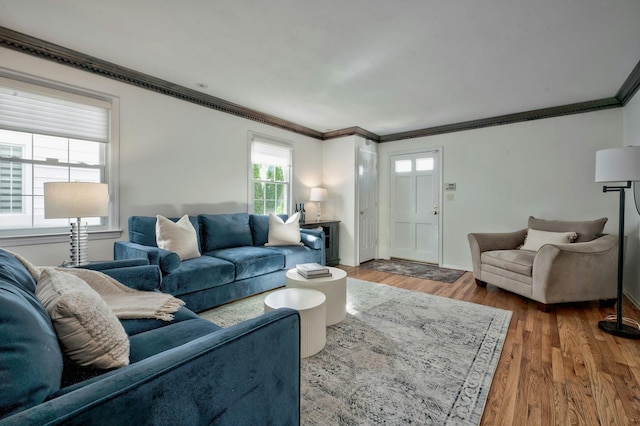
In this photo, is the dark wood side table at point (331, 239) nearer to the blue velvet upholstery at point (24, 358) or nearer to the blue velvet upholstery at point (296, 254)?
the blue velvet upholstery at point (296, 254)

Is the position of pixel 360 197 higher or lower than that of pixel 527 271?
higher

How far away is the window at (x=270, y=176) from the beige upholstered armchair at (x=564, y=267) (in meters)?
3.12

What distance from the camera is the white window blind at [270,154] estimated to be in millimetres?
4383

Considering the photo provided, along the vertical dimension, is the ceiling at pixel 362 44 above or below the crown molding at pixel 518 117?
above

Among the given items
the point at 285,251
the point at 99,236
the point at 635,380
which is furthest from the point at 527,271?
the point at 99,236

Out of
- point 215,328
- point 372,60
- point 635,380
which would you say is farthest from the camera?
point 372,60

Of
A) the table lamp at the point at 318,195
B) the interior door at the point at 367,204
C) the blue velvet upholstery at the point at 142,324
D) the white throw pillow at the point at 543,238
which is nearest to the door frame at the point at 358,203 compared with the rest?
the interior door at the point at 367,204

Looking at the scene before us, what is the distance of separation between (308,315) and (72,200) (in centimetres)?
197

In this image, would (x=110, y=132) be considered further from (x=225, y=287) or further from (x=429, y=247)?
(x=429, y=247)

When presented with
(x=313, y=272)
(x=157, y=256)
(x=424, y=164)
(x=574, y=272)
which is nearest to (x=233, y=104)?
(x=157, y=256)

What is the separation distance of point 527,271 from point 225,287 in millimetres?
3135

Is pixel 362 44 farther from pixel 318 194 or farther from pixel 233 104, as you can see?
pixel 318 194

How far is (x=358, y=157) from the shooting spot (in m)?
5.11

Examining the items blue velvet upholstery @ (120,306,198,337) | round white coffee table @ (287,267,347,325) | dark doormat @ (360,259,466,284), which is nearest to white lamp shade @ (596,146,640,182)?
dark doormat @ (360,259,466,284)
